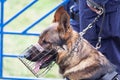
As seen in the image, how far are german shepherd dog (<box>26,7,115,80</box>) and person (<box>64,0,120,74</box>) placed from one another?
0.35 meters

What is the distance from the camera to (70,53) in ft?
14.0

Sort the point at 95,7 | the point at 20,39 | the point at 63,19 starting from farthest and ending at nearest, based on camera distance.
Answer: the point at 20,39 < the point at 95,7 < the point at 63,19

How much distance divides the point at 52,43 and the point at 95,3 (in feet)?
2.03

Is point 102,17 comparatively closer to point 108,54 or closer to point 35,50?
point 108,54

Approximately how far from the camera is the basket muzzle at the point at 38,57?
4.22 m

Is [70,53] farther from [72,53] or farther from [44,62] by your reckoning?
[44,62]

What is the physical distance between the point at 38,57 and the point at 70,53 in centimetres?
26

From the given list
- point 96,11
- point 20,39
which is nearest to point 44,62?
point 96,11

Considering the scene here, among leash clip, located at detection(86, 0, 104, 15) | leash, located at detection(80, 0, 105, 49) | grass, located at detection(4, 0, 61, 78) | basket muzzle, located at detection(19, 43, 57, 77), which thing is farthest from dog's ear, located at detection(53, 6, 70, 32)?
grass, located at detection(4, 0, 61, 78)

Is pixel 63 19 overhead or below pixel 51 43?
overhead

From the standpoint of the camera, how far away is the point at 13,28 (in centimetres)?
916

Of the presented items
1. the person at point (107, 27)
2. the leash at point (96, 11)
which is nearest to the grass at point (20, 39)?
the person at point (107, 27)

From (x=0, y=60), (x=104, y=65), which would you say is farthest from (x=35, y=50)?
(x=0, y=60)

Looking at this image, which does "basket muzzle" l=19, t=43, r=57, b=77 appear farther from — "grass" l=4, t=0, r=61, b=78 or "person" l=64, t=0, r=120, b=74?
"grass" l=4, t=0, r=61, b=78
